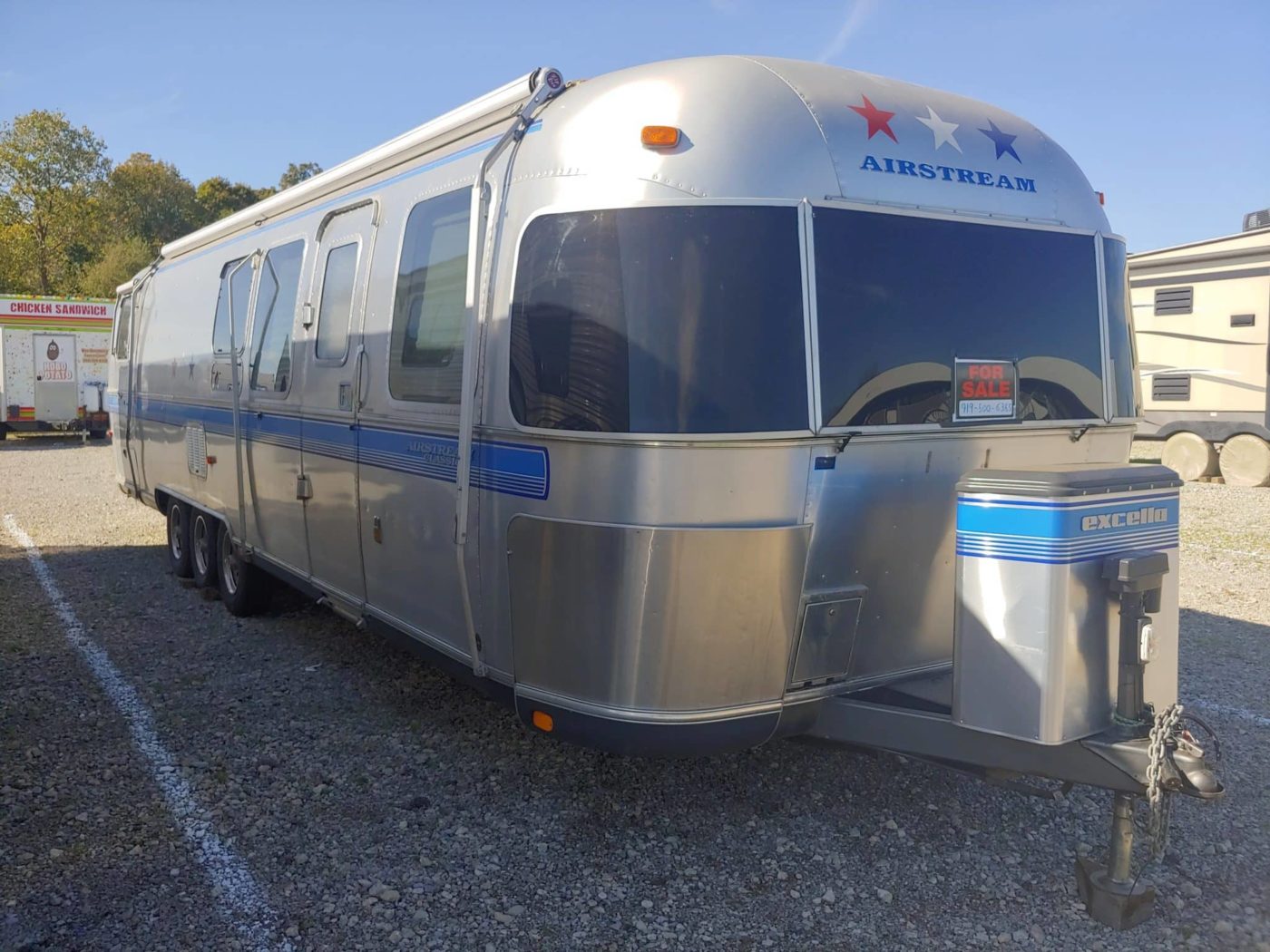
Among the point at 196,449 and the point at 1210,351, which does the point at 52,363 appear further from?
the point at 1210,351

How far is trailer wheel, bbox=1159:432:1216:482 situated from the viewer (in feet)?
49.6

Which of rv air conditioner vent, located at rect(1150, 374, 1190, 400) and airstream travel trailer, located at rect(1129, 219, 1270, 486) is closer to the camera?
airstream travel trailer, located at rect(1129, 219, 1270, 486)

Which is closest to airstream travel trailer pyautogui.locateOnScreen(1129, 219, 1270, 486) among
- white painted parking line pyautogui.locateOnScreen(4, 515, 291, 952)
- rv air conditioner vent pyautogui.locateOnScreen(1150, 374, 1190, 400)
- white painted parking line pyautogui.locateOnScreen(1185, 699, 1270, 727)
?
rv air conditioner vent pyautogui.locateOnScreen(1150, 374, 1190, 400)

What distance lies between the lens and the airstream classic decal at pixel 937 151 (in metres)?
3.74

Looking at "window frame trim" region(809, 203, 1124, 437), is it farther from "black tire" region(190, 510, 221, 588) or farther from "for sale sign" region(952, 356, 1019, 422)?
"black tire" region(190, 510, 221, 588)

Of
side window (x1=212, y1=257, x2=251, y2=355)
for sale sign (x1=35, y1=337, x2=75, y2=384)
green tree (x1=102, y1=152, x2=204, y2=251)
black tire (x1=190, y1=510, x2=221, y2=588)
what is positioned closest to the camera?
side window (x1=212, y1=257, x2=251, y2=355)

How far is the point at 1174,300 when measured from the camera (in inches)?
594

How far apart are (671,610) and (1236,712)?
3693 millimetres

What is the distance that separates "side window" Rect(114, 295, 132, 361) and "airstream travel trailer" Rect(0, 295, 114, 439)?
11649 mm

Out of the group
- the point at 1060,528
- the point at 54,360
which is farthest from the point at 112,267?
the point at 1060,528

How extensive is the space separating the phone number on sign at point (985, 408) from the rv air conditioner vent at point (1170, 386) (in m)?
12.8

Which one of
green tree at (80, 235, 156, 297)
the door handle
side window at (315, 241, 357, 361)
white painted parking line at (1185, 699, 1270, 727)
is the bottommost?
white painted parking line at (1185, 699, 1270, 727)

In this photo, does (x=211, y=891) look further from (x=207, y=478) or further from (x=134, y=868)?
(x=207, y=478)

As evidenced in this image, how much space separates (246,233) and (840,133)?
A: 4814mm
